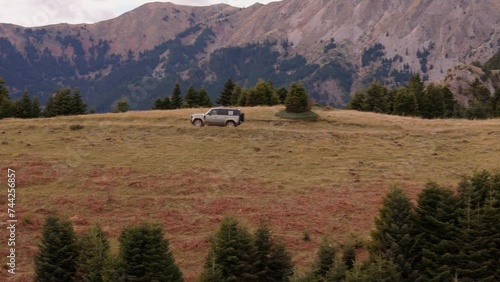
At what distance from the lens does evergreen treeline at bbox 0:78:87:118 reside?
73000 mm

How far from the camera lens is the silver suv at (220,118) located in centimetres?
5709

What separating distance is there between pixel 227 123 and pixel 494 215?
36371 mm

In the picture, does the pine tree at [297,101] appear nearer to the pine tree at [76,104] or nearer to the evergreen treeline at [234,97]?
the evergreen treeline at [234,97]

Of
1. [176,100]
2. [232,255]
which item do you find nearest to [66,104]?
[176,100]

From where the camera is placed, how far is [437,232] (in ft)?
86.3

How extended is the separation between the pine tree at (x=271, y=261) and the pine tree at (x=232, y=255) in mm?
543

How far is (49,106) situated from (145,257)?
71.3 m

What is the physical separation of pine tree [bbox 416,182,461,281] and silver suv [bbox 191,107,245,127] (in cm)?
3231

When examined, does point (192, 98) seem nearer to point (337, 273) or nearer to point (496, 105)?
point (496, 105)

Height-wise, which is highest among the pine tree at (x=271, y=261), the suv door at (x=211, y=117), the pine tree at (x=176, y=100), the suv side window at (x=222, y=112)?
the pine tree at (x=176, y=100)

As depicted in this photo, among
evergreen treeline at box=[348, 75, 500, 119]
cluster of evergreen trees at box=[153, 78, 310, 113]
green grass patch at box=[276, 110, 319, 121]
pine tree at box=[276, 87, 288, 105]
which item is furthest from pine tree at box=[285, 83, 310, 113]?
pine tree at box=[276, 87, 288, 105]

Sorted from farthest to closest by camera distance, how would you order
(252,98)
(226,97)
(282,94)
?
(282,94)
(226,97)
(252,98)

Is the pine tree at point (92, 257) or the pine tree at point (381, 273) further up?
the pine tree at point (381, 273)

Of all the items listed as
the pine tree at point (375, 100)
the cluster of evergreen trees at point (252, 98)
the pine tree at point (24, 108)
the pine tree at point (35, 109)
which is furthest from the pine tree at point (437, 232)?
the pine tree at point (35, 109)
